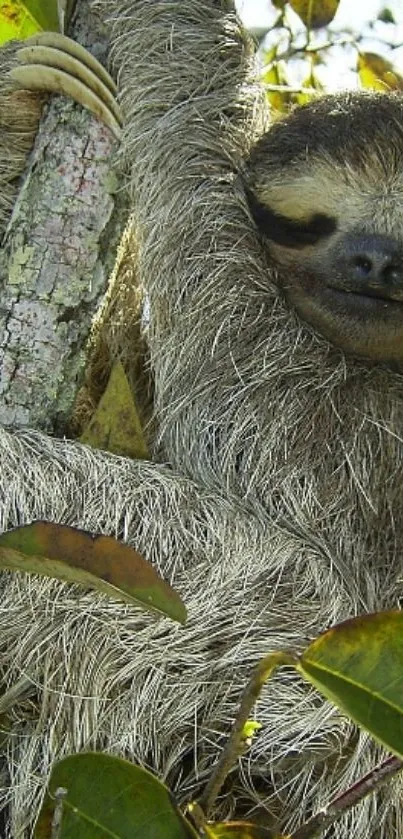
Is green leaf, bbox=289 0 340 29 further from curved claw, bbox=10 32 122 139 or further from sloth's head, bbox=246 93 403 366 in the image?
curved claw, bbox=10 32 122 139

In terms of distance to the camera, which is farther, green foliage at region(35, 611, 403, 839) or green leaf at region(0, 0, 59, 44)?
green leaf at region(0, 0, 59, 44)

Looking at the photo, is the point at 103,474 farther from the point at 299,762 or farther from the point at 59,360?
the point at 299,762

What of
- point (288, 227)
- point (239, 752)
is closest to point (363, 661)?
point (239, 752)

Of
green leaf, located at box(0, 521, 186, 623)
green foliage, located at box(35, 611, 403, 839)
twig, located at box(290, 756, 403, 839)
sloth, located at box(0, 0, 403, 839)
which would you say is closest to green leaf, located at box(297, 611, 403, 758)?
green foliage, located at box(35, 611, 403, 839)

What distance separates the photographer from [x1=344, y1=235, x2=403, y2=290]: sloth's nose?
4.68 m

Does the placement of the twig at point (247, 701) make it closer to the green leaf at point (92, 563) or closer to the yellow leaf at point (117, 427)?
the green leaf at point (92, 563)

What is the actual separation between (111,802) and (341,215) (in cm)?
275

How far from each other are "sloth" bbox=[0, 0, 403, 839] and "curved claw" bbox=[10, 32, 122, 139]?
146 millimetres

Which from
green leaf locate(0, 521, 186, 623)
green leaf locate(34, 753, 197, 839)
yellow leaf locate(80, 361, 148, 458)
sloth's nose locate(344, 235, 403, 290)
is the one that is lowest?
green leaf locate(34, 753, 197, 839)

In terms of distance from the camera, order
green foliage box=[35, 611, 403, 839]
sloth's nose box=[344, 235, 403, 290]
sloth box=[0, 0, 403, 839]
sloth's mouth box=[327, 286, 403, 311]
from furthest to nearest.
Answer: sloth's mouth box=[327, 286, 403, 311]
sloth's nose box=[344, 235, 403, 290]
sloth box=[0, 0, 403, 839]
green foliage box=[35, 611, 403, 839]

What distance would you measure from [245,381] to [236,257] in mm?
586

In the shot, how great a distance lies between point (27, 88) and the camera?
202 inches

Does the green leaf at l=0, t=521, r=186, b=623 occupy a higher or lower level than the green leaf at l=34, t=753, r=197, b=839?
higher

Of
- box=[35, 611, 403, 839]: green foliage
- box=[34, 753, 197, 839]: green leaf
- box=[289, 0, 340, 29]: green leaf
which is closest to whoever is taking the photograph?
box=[35, 611, 403, 839]: green foliage
